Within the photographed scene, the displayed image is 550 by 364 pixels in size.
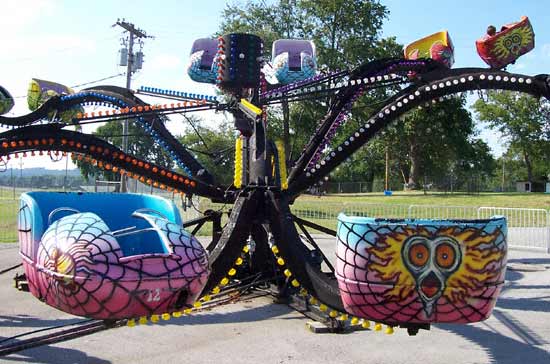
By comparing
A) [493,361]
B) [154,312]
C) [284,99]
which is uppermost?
[284,99]

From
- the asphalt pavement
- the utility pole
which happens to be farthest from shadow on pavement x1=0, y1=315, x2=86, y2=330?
the utility pole

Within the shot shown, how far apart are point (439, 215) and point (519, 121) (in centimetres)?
4059

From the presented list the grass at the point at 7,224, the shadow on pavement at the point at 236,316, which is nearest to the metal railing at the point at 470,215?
the shadow on pavement at the point at 236,316

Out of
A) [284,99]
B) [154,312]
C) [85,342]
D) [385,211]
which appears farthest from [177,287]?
[385,211]

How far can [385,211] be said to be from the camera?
20.5m

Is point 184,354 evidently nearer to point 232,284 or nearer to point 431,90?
point 232,284

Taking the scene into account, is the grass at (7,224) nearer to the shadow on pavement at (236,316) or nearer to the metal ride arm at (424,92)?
the shadow on pavement at (236,316)

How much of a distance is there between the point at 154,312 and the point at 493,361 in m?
3.62

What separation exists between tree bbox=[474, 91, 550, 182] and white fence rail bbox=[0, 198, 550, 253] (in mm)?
36017

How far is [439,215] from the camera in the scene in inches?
728

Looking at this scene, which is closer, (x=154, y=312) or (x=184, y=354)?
(x=154, y=312)

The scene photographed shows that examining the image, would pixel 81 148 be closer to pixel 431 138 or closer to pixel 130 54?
pixel 130 54

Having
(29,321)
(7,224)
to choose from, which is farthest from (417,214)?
(29,321)

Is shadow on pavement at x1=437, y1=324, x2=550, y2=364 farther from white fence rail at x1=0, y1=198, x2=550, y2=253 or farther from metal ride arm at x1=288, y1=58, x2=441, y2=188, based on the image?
white fence rail at x1=0, y1=198, x2=550, y2=253
